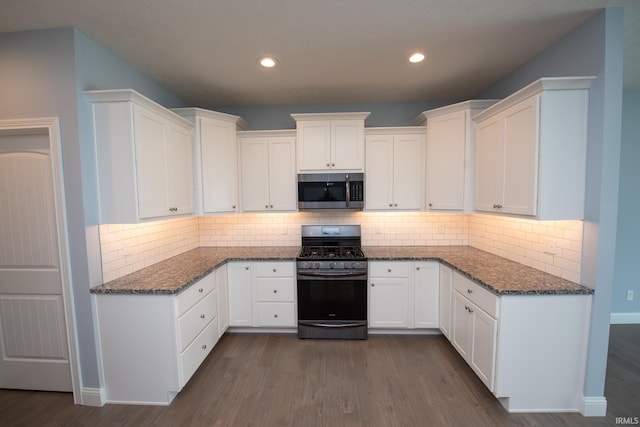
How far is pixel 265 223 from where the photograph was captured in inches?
138

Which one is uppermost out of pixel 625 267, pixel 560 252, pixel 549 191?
pixel 549 191

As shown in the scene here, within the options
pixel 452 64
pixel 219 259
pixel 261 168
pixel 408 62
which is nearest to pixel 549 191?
pixel 452 64

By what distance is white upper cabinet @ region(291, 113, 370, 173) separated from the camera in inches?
121

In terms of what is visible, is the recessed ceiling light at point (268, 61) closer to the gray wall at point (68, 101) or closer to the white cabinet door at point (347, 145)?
the white cabinet door at point (347, 145)

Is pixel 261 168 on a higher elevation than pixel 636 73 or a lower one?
lower

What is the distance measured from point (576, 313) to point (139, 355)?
3291 millimetres

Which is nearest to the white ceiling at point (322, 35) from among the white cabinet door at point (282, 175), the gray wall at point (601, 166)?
the gray wall at point (601, 166)

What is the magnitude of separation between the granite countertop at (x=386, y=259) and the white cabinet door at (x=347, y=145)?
1107 millimetres

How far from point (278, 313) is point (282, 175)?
5.45 feet

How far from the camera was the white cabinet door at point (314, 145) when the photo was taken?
307 cm

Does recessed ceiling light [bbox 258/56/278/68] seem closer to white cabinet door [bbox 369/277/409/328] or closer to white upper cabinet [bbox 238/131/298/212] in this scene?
white upper cabinet [bbox 238/131/298/212]

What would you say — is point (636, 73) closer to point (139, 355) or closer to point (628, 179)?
point (628, 179)

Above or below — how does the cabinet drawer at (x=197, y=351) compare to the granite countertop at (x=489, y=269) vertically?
below

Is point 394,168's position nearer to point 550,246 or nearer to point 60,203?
point 550,246
